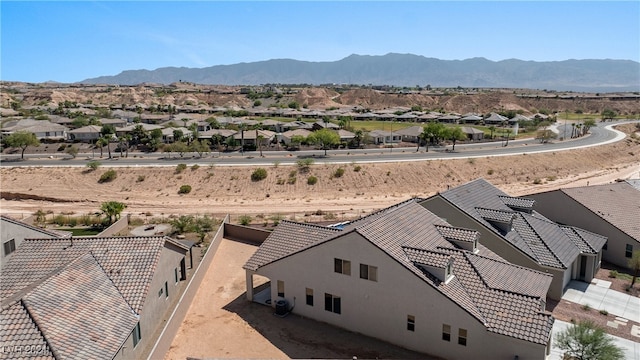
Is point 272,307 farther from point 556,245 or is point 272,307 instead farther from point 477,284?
point 556,245

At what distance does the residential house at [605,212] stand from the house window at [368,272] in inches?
822

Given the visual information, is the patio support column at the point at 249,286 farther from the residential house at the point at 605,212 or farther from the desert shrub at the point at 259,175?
the desert shrub at the point at 259,175

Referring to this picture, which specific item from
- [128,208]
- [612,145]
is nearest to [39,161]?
[128,208]

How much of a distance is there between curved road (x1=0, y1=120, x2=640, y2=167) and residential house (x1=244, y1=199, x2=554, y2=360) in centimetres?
4790

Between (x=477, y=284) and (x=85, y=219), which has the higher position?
(x=477, y=284)

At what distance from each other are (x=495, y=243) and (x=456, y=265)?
21.9 ft

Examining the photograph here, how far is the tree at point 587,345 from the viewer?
60.2 feet

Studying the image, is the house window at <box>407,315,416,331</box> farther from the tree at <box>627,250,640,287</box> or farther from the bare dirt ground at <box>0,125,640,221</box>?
the bare dirt ground at <box>0,125,640,221</box>

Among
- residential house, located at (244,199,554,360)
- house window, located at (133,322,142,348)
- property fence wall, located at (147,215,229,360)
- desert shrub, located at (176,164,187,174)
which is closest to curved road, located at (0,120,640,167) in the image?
desert shrub, located at (176,164,187,174)

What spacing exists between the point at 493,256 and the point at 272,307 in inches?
517

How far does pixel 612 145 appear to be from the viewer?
93.6 m

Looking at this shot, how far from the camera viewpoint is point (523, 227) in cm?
3045

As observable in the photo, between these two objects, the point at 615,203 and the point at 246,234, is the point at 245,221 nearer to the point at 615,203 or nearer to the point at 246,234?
the point at 246,234

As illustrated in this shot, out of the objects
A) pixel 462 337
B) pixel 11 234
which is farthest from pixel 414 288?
pixel 11 234
